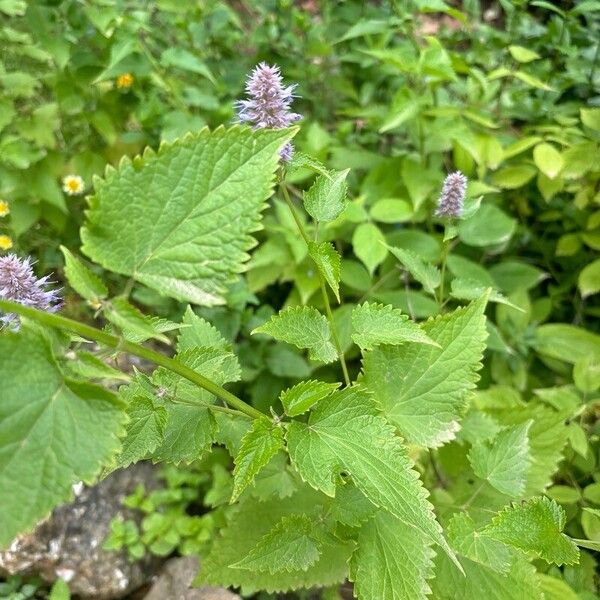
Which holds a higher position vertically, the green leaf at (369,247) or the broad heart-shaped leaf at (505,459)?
the green leaf at (369,247)

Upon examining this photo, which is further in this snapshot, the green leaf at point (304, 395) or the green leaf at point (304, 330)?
the green leaf at point (304, 330)

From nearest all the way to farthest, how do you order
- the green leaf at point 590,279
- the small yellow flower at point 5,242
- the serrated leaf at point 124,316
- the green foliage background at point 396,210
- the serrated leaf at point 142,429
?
1. the serrated leaf at point 124,316
2. the serrated leaf at point 142,429
3. the green foliage background at point 396,210
4. the green leaf at point 590,279
5. the small yellow flower at point 5,242

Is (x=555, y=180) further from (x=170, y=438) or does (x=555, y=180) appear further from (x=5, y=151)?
(x=5, y=151)

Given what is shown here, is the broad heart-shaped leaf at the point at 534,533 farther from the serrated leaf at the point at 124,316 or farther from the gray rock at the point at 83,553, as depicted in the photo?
the gray rock at the point at 83,553

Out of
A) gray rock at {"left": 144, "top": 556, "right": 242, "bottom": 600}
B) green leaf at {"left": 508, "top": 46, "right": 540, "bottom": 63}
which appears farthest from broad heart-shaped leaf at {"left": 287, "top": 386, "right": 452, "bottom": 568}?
green leaf at {"left": 508, "top": 46, "right": 540, "bottom": 63}

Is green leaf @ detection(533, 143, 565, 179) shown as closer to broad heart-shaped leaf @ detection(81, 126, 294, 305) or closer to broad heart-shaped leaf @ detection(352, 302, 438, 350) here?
broad heart-shaped leaf @ detection(352, 302, 438, 350)

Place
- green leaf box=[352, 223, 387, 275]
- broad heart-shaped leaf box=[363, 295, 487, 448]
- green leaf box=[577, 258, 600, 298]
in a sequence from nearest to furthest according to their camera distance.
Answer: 1. broad heart-shaped leaf box=[363, 295, 487, 448]
2. green leaf box=[352, 223, 387, 275]
3. green leaf box=[577, 258, 600, 298]

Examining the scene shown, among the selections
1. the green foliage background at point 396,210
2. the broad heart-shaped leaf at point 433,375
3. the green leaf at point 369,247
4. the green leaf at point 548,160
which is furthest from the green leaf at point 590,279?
the broad heart-shaped leaf at point 433,375

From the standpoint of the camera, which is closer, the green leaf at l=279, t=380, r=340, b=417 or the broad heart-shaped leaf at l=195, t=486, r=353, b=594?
the green leaf at l=279, t=380, r=340, b=417

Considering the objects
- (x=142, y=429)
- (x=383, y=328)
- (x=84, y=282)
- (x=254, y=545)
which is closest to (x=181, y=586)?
(x=254, y=545)
